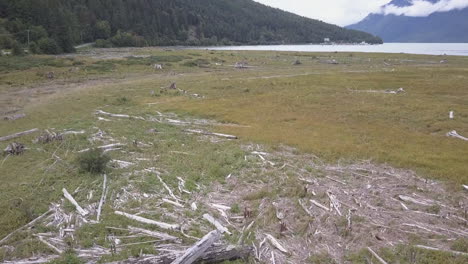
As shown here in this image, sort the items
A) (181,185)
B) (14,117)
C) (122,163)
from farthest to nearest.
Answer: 1. (14,117)
2. (122,163)
3. (181,185)

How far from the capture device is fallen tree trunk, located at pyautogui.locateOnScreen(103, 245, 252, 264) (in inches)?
325

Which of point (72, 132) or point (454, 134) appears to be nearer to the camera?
point (72, 132)

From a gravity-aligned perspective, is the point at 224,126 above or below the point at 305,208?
above

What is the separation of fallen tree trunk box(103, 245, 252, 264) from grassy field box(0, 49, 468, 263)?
3.50 feet

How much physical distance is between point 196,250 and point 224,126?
17.5 metres

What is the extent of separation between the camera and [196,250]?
8344mm

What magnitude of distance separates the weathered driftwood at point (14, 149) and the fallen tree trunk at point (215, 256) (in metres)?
13.3

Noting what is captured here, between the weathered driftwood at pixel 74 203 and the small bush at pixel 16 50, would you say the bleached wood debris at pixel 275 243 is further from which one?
the small bush at pixel 16 50

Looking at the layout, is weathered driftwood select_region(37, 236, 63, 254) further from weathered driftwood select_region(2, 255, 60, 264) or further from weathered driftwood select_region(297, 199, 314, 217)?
weathered driftwood select_region(297, 199, 314, 217)

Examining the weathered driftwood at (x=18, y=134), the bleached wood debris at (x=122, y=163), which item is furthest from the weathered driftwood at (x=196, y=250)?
the weathered driftwood at (x=18, y=134)

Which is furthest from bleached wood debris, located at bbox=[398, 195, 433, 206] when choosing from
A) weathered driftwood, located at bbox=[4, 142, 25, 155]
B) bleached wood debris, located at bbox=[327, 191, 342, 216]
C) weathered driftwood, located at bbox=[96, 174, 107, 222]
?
weathered driftwood, located at bbox=[4, 142, 25, 155]

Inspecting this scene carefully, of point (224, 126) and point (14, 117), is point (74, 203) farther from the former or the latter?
point (14, 117)

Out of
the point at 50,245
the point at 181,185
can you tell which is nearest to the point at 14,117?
the point at 181,185

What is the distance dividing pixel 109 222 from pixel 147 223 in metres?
1.30
